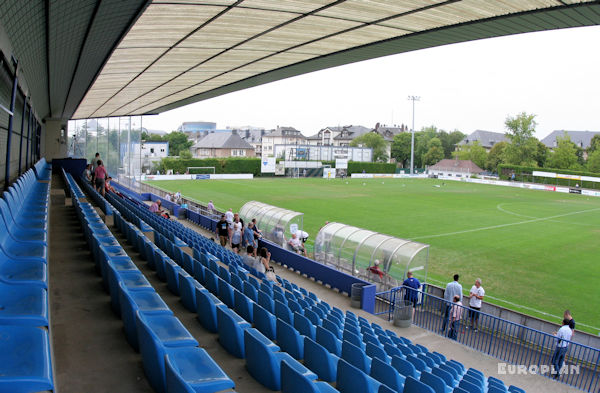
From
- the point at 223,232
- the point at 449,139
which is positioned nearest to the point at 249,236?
the point at 223,232

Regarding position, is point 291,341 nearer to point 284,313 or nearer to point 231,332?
point 231,332

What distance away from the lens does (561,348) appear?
398 inches

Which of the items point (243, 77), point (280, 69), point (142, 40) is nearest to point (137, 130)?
point (243, 77)

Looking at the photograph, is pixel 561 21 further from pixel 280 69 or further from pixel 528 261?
pixel 528 261

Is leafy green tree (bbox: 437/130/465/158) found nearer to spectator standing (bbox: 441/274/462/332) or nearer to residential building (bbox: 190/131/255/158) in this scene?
residential building (bbox: 190/131/255/158)

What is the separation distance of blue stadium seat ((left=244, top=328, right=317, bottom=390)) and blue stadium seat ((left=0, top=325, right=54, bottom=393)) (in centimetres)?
175

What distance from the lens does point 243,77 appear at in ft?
60.2

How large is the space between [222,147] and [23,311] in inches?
4788

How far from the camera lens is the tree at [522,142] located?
95250mm

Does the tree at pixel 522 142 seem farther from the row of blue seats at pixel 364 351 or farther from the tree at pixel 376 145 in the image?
the row of blue seats at pixel 364 351

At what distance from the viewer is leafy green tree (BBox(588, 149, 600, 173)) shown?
283 feet

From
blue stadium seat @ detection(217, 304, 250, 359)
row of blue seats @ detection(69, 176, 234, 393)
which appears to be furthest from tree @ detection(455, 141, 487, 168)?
row of blue seats @ detection(69, 176, 234, 393)

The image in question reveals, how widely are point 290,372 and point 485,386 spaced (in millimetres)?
4448

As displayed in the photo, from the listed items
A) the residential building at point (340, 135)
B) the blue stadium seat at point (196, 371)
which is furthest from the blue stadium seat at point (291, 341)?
the residential building at point (340, 135)
